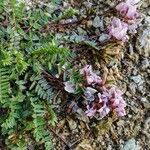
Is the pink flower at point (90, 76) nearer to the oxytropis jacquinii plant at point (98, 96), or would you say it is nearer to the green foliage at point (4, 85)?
the oxytropis jacquinii plant at point (98, 96)

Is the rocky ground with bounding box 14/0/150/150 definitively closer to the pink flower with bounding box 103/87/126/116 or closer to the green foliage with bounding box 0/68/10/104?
the pink flower with bounding box 103/87/126/116

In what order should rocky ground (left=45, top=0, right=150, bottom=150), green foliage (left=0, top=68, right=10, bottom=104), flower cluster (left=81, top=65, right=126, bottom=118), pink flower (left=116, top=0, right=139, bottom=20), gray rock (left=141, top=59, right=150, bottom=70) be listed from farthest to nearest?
gray rock (left=141, top=59, right=150, bottom=70) → pink flower (left=116, top=0, right=139, bottom=20) → rocky ground (left=45, top=0, right=150, bottom=150) → flower cluster (left=81, top=65, right=126, bottom=118) → green foliage (left=0, top=68, right=10, bottom=104)

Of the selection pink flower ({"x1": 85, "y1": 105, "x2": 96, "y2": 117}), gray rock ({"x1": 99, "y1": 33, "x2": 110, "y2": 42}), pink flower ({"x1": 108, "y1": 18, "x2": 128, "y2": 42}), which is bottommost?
pink flower ({"x1": 85, "y1": 105, "x2": 96, "y2": 117})

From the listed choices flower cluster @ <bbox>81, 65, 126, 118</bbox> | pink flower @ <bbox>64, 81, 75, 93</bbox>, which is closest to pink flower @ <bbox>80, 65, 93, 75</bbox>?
flower cluster @ <bbox>81, 65, 126, 118</bbox>

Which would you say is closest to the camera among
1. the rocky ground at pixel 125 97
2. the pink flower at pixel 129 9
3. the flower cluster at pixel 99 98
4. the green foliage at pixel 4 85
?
the green foliage at pixel 4 85

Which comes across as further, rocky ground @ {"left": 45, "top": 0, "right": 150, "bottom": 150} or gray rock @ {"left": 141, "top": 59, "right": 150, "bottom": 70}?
gray rock @ {"left": 141, "top": 59, "right": 150, "bottom": 70}

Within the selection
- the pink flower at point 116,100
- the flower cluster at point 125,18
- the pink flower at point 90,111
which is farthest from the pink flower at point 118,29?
the pink flower at point 90,111

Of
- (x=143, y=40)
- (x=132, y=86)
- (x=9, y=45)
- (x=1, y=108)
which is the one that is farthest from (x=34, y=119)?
(x=143, y=40)

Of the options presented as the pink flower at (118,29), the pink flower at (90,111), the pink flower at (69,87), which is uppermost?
the pink flower at (118,29)

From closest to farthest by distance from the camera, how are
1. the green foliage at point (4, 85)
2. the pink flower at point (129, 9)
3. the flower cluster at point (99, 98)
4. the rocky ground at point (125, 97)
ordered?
the green foliage at point (4, 85) < the flower cluster at point (99, 98) < the rocky ground at point (125, 97) < the pink flower at point (129, 9)
